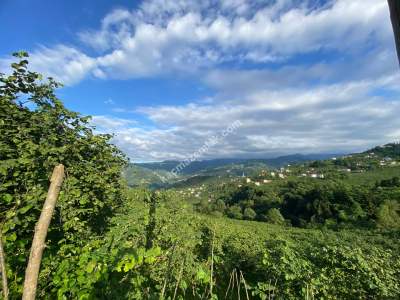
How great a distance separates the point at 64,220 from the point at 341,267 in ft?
27.0

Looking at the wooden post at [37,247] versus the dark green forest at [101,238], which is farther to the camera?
the dark green forest at [101,238]

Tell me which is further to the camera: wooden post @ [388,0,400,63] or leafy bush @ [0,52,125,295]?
leafy bush @ [0,52,125,295]

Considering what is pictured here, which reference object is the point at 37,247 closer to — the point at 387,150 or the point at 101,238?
the point at 101,238

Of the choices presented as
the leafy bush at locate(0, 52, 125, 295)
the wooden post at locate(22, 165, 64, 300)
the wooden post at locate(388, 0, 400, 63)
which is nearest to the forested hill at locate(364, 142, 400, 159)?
the leafy bush at locate(0, 52, 125, 295)

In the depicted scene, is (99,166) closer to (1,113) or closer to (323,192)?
(1,113)

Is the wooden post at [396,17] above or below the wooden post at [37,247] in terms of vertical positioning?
above

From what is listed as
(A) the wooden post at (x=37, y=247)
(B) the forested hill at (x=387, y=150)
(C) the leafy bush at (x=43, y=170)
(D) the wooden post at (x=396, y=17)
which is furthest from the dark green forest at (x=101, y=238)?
(B) the forested hill at (x=387, y=150)

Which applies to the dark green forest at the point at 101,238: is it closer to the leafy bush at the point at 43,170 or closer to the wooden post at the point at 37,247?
the leafy bush at the point at 43,170

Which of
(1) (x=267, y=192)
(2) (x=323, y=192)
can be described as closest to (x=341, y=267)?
(2) (x=323, y=192)

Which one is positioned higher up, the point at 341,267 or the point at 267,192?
the point at 341,267

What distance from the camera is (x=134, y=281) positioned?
3.29 m

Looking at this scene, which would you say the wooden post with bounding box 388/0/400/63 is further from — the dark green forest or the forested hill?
the forested hill

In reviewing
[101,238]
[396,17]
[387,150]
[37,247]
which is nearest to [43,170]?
[101,238]

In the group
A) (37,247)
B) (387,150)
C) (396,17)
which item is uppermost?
(396,17)
